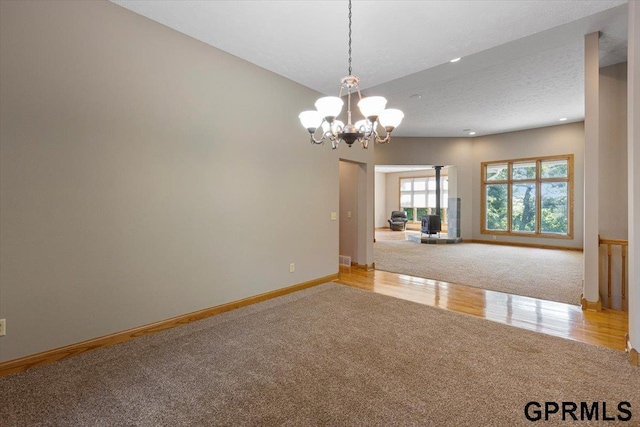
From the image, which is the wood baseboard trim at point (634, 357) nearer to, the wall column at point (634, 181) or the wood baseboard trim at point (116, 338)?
the wall column at point (634, 181)

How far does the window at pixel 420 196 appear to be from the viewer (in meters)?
14.6

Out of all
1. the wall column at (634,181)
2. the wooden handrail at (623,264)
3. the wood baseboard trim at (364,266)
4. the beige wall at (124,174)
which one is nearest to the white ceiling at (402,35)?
the beige wall at (124,174)

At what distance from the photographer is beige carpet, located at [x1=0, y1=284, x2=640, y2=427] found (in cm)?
184

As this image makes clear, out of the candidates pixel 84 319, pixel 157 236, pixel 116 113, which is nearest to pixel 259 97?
pixel 116 113

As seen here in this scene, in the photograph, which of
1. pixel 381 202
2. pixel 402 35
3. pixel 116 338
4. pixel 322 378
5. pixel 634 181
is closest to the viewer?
pixel 322 378

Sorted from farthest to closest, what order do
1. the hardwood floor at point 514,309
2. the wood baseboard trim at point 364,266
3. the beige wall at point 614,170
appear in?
the wood baseboard trim at point 364,266 < the beige wall at point 614,170 < the hardwood floor at point 514,309

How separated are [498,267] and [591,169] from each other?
9.82 ft

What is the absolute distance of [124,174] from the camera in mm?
2848

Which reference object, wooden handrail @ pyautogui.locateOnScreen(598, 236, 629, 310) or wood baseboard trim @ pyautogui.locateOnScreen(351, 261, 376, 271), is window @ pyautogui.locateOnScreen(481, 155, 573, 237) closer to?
wooden handrail @ pyautogui.locateOnScreen(598, 236, 629, 310)

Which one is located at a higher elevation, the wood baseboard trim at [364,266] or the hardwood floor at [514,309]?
the wood baseboard trim at [364,266]

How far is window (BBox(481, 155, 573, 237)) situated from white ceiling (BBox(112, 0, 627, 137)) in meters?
4.41

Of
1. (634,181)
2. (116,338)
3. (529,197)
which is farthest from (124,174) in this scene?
(529,197)

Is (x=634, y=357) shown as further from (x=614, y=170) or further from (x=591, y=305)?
(x=614, y=170)

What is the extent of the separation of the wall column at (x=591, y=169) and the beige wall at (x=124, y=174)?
3.86 metres
